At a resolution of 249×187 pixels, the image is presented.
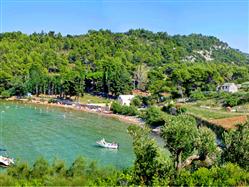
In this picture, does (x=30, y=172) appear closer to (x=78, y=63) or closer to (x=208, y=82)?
(x=208, y=82)

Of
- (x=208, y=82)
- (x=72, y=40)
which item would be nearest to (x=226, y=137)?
(x=208, y=82)

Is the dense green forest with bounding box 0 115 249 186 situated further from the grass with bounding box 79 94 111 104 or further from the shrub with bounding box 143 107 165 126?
the grass with bounding box 79 94 111 104

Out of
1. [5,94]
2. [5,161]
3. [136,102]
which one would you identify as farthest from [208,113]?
[5,94]

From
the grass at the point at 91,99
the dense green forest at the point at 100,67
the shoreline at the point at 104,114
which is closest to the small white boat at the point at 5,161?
the shoreline at the point at 104,114

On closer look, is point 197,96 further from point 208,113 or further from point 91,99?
point 91,99

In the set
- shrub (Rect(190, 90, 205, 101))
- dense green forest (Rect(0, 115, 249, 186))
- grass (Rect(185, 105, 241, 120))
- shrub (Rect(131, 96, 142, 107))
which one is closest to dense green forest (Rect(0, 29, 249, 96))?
shrub (Rect(190, 90, 205, 101))

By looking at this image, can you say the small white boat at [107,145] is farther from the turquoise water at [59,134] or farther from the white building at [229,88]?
the white building at [229,88]
